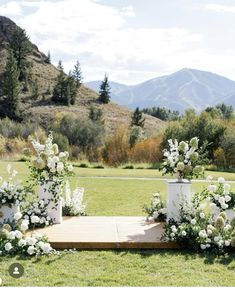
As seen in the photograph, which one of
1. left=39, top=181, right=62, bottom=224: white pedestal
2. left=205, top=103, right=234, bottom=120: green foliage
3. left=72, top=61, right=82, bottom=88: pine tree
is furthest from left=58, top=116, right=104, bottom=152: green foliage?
left=39, top=181, right=62, bottom=224: white pedestal

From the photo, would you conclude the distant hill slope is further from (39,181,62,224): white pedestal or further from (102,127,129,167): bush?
(39,181,62,224): white pedestal

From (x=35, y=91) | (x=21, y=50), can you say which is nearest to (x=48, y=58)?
(x=21, y=50)

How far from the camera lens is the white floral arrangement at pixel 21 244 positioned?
5629 millimetres

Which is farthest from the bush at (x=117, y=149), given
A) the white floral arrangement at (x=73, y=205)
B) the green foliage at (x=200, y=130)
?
the white floral arrangement at (x=73, y=205)

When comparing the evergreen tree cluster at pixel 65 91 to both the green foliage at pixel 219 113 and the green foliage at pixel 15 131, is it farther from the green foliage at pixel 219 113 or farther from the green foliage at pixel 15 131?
the green foliage at pixel 15 131

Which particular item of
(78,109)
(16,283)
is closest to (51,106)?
(78,109)

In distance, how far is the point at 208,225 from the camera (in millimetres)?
6137

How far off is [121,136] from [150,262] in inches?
950

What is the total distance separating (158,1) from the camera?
799cm

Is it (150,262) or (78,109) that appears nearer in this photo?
(150,262)

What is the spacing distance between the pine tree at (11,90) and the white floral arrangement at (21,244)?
44242 millimetres

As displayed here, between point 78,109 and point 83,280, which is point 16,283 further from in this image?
point 78,109

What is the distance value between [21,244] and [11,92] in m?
45.8

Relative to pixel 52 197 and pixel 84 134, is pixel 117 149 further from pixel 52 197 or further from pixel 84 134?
pixel 52 197
